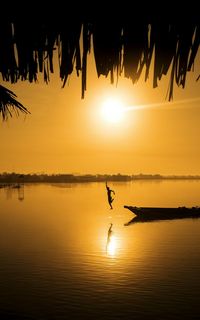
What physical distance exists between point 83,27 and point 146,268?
4069 centimetres

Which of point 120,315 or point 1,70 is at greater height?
point 1,70

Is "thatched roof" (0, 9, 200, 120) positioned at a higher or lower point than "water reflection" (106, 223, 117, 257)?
higher

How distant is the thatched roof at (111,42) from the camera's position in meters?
3.77

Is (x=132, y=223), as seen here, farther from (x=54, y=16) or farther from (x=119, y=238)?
(x=54, y=16)

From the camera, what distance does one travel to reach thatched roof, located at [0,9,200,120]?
12.4 feet

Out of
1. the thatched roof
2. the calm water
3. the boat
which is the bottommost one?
the calm water

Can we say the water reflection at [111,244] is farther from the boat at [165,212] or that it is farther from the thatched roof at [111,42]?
the thatched roof at [111,42]

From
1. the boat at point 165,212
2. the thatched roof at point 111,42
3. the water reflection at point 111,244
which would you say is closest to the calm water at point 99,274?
the water reflection at point 111,244

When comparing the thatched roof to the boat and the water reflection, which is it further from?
the boat

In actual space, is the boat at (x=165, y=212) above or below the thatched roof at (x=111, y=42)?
below

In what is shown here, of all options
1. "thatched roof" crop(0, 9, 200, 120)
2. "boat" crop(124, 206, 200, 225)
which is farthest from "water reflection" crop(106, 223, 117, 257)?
"thatched roof" crop(0, 9, 200, 120)

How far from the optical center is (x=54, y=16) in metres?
3.88

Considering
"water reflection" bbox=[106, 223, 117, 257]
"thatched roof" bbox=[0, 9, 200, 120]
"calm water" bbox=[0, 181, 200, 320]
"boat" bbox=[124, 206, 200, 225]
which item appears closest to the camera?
"thatched roof" bbox=[0, 9, 200, 120]

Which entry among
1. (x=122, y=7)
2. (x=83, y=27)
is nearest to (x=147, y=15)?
(x=122, y=7)
